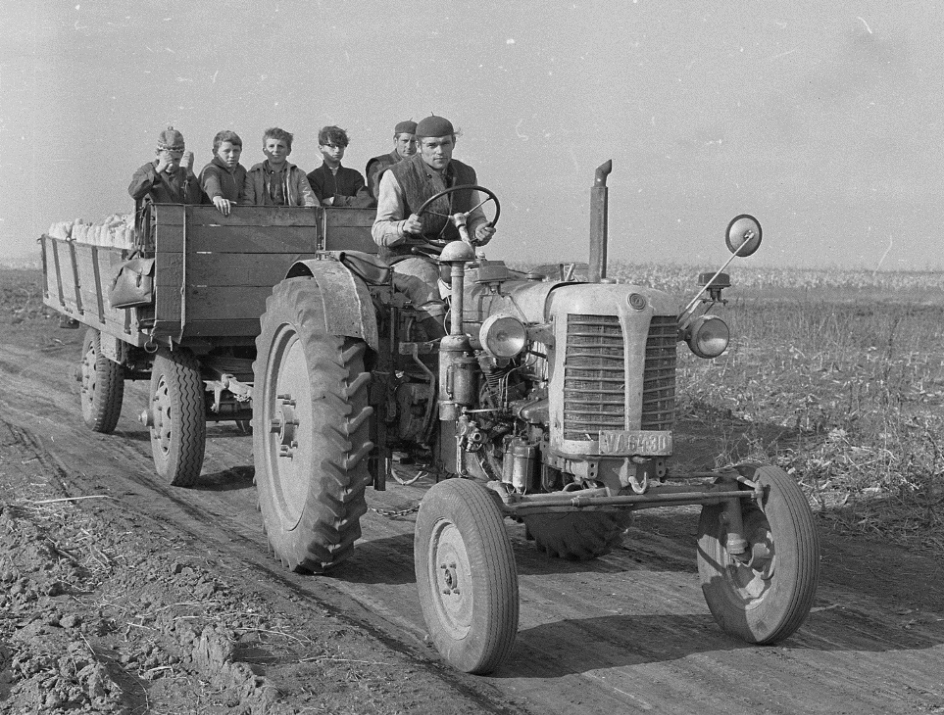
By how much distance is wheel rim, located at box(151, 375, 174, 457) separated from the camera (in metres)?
8.12

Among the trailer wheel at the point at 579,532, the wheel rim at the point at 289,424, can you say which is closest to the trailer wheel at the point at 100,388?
the wheel rim at the point at 289,424

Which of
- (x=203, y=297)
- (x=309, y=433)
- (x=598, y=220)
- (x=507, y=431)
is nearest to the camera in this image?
(x=598, y=220)

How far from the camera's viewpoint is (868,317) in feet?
56.3

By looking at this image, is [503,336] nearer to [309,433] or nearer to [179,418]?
[309,433]

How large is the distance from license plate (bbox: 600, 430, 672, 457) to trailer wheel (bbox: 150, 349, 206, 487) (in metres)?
4.06

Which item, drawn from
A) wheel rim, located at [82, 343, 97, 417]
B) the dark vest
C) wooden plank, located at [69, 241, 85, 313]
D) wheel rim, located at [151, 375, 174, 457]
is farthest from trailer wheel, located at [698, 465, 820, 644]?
wooden plank, located at [69, 241, 85, 313]

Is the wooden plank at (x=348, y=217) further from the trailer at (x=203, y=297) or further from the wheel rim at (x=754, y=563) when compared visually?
the wheel rim at (x=754, y=563)

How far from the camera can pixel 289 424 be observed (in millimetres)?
5969

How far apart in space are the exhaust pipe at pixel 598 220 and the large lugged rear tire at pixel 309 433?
1274mm

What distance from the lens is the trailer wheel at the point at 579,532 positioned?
236 inches

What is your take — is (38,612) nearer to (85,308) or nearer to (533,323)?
(533,323)

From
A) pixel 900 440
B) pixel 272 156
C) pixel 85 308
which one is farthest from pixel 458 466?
pixel 85 308

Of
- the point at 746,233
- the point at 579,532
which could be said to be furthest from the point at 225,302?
the point at 746,233

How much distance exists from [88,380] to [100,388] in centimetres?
40
